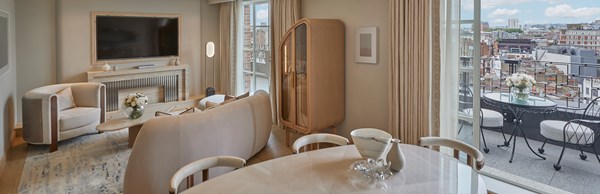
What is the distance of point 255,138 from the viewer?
440 cm

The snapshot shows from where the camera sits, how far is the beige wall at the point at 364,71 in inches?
173

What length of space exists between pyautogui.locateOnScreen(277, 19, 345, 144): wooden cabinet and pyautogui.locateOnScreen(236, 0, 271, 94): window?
1548 mm

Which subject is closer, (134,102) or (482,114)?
(482,114)

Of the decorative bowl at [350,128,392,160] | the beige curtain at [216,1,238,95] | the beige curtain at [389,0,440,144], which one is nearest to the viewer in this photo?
the decorative bowl at [350,128,392,160]

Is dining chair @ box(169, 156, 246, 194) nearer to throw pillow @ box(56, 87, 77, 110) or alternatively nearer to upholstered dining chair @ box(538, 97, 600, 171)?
upholstered dining chair @ box(538, 97, 600, 171)

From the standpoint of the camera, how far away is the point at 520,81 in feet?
13.0

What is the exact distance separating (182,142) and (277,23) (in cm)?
317

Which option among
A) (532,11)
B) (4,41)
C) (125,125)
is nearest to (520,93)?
(532,11)

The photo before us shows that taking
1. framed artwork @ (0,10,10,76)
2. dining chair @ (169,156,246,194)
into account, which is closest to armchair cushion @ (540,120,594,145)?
dining chair @ (169,156,246,194)

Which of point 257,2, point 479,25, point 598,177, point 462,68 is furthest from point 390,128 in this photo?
point 257,2

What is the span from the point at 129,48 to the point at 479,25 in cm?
585

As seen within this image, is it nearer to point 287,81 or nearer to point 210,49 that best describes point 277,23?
point 287,81

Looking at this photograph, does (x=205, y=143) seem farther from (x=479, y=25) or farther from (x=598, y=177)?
(x=598, y=177)

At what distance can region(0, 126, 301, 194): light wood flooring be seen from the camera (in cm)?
368
